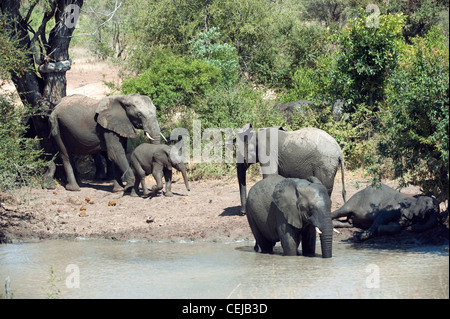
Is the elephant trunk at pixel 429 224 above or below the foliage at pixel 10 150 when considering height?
below

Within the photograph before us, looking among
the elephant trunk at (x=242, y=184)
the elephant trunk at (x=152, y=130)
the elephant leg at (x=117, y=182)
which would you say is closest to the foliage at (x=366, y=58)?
the elephant trunk at (x=152, y=130)

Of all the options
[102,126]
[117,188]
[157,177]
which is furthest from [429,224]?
[102,126]

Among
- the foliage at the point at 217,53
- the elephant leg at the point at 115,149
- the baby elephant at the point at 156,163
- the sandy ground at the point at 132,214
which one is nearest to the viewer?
the sandy ground at the point at 132,214

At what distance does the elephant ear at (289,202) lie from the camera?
10.4 m

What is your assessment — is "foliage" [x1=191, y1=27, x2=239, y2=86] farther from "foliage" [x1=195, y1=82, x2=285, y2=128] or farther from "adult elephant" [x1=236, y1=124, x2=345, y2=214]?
"adult elephant" [x1=236, y1=124, x2=345, y2=214]

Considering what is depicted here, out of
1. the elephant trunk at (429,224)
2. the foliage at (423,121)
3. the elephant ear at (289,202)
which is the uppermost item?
the foliage at (423,121)

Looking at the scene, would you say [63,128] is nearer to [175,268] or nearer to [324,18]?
[175,268]

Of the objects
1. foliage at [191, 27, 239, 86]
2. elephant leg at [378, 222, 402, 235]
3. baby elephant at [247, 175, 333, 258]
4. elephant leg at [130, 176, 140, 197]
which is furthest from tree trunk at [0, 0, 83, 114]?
elephant leg at [378, 222, 402, 235]

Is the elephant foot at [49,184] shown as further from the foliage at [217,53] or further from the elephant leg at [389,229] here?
the elephant leg at [389,229]

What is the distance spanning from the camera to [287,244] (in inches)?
421

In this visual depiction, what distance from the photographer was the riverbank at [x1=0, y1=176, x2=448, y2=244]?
42.9 ft
